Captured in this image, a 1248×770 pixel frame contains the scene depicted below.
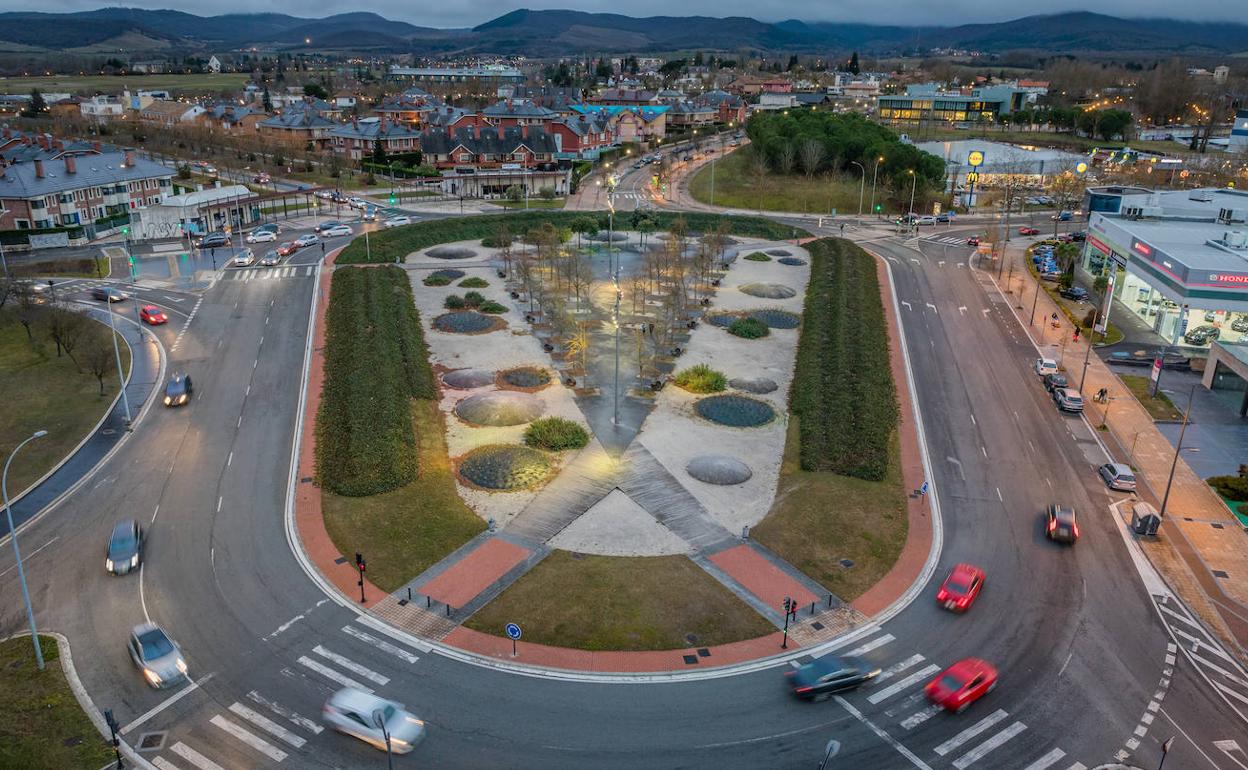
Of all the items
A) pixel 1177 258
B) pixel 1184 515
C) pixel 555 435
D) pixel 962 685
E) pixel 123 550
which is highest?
pixel 1177 258

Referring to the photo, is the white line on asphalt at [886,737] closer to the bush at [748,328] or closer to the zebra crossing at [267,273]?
the bush at [748,328]

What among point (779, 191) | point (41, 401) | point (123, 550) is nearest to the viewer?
point (123, 550)

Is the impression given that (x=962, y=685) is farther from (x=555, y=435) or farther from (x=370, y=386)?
(x=370, y=386)

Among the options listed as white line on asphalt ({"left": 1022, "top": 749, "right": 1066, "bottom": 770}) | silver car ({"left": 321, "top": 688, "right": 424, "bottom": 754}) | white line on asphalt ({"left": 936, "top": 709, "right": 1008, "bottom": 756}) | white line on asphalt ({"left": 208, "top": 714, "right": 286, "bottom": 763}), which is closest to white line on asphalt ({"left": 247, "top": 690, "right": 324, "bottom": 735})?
silver car ({"left": 321, "top": 688, "right": 424, "bottom": 754})

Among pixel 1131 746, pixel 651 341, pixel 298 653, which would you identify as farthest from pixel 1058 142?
pixel 298 653

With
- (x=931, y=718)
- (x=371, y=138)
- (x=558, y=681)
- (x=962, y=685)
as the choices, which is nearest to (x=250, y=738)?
(x=558, y=681)

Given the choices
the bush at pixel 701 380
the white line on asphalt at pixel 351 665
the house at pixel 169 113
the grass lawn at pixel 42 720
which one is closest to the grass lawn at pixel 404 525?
the white line on asphalt at pixel 351 665

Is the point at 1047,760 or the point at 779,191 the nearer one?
the point at 1047,760
